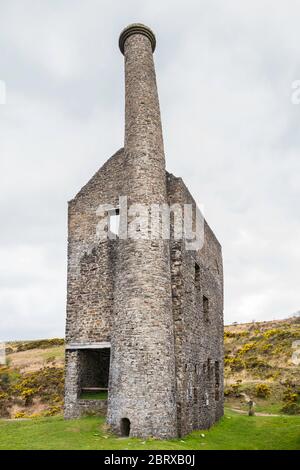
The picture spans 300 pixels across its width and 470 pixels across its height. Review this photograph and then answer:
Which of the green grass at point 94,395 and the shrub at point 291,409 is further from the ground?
the green grass at point 94,395

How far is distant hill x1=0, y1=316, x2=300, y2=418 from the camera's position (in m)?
30.1

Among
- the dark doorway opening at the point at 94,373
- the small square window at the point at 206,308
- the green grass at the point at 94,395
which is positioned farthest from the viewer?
the small square window at the point at 206,308

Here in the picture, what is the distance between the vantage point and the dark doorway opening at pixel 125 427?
1491 centimetres

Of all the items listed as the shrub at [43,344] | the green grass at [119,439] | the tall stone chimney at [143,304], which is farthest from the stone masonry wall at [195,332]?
the shrub at [43,344]

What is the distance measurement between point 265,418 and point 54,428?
1217 cm

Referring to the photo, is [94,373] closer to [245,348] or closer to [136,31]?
[136,31]

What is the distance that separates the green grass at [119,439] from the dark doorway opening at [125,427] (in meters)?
0.34

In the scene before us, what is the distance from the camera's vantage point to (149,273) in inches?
632

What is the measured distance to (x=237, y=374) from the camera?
37.7 metres

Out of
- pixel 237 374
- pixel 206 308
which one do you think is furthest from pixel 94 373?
pixel 237 374

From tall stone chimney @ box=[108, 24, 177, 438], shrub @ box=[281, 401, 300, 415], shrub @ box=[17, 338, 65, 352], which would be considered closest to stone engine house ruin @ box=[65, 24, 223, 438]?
tall stone chimney @ box=[108, 24, 177, 438]

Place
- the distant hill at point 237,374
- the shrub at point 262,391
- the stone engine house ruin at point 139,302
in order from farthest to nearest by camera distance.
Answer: the shrub at point 262,391
the distant hill at point 237,374
the stone engine house ruin at point 139,302

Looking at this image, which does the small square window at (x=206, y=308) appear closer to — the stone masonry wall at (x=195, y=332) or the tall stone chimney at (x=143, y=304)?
the stone masonry wall at (x=195, y=332)
